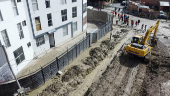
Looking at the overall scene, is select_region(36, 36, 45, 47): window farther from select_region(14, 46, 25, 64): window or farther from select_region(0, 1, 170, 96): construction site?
select_region(14, 46, 25, 64): window

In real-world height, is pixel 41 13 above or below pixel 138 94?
above

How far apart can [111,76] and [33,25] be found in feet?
37.5

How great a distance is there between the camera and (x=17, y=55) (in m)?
15.4

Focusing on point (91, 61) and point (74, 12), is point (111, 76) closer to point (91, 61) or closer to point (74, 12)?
point (91, 61)

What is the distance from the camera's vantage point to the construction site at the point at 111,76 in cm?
1261

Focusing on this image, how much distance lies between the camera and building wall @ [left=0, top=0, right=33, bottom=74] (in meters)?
13.3

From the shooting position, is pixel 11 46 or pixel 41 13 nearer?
pixel 11 46

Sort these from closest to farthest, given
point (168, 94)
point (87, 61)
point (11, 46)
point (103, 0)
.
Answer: point (168, 94) → point (11, 46) → point (87, 61) → point (103, 0)

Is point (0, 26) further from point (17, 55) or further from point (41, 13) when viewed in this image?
point (41, 13)

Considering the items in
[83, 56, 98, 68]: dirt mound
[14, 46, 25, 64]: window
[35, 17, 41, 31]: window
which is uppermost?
[35, 17, 41, 31]: window

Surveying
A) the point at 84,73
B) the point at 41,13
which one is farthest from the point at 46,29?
the point at 84,73

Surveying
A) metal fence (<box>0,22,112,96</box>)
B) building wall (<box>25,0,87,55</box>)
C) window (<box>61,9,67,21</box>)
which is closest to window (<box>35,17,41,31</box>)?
building wall (<box>25,0,87,55</box>)

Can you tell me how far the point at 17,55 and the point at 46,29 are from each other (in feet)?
19.3

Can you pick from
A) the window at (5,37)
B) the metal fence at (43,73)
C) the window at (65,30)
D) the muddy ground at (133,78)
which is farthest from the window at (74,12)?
the window at (5,37)
